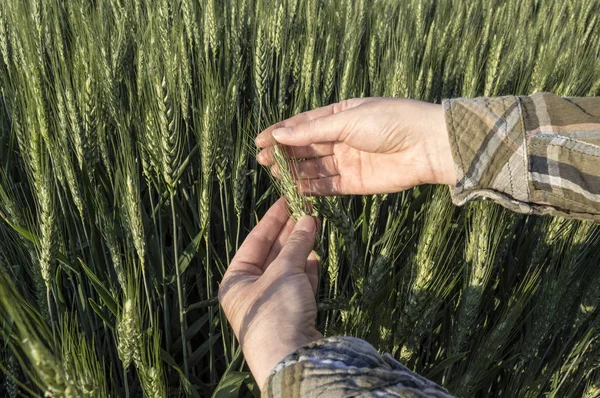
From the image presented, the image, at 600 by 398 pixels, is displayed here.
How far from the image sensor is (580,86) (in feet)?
7.57

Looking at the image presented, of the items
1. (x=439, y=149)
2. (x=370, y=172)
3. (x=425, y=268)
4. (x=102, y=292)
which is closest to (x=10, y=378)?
(x=102, y=292)

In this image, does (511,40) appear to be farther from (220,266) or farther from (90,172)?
(90,172)

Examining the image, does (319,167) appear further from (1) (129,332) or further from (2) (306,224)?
(1) (129,332)

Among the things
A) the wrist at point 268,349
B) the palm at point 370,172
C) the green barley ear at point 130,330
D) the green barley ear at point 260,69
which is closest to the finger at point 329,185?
the palm at point 370,172

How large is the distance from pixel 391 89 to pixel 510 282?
771mm

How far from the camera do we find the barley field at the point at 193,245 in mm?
1094

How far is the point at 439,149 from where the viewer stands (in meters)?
1.34

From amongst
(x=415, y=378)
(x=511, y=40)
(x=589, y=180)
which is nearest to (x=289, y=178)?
(x=415, y=378)

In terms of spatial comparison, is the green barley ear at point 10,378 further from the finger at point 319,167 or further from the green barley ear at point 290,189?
the finger at point 319,167

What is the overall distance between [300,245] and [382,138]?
18.1 inches

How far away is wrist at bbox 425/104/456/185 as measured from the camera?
4.34ft

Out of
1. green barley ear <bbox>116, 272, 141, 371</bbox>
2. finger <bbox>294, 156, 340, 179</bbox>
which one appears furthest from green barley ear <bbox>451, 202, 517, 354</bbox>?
green barley ear <bbox>116, 272, 141, 371</bbox>

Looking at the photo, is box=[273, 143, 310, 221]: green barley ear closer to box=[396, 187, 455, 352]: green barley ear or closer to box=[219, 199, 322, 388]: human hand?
box=[219, 199, 322, 388]: human hand

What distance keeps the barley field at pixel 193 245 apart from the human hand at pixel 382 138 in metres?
0.08
